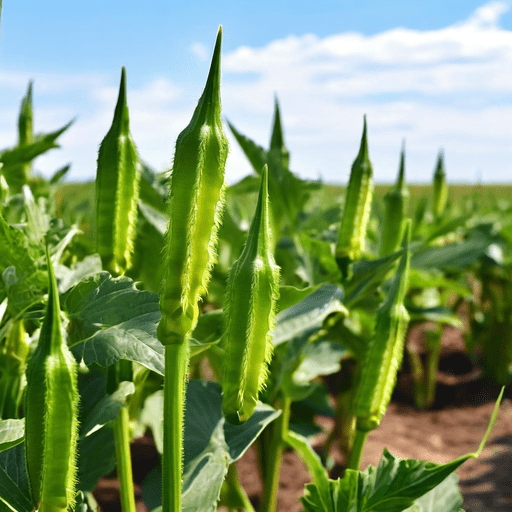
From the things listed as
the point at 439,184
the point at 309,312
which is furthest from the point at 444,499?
the point at 439,184

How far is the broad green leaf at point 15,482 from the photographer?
0.57m

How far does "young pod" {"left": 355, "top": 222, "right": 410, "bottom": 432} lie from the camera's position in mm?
701

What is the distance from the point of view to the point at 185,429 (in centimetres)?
82

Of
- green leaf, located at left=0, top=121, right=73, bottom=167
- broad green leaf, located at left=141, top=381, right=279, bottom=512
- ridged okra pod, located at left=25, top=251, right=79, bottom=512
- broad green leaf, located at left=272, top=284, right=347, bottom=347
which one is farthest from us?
green leaf, located at left=0, top=121, right=73, bottom=167

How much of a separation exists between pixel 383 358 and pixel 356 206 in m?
0.25

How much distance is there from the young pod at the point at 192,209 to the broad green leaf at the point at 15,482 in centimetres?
24

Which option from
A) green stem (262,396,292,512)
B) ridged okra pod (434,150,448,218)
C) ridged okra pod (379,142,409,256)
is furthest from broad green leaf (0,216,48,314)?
ridged okra pod (434,150,448,218)

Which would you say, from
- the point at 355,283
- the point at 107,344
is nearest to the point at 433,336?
the point at 355,283

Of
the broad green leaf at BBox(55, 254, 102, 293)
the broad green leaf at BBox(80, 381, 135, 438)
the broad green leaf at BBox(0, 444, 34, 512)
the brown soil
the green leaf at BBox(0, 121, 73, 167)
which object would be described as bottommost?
the brown soil

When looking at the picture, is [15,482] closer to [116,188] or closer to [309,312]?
[116,188]

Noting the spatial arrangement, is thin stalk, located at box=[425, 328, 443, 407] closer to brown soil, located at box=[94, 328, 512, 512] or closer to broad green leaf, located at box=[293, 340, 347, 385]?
brown soil, located at box=[94, 328, 512, 512]

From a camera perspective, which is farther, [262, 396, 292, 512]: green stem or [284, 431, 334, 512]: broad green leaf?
[262, 396, 292, 512]: green stem

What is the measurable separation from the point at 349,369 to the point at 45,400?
65.2 inches

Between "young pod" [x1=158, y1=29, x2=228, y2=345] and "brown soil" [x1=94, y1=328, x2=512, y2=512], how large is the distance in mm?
1315
